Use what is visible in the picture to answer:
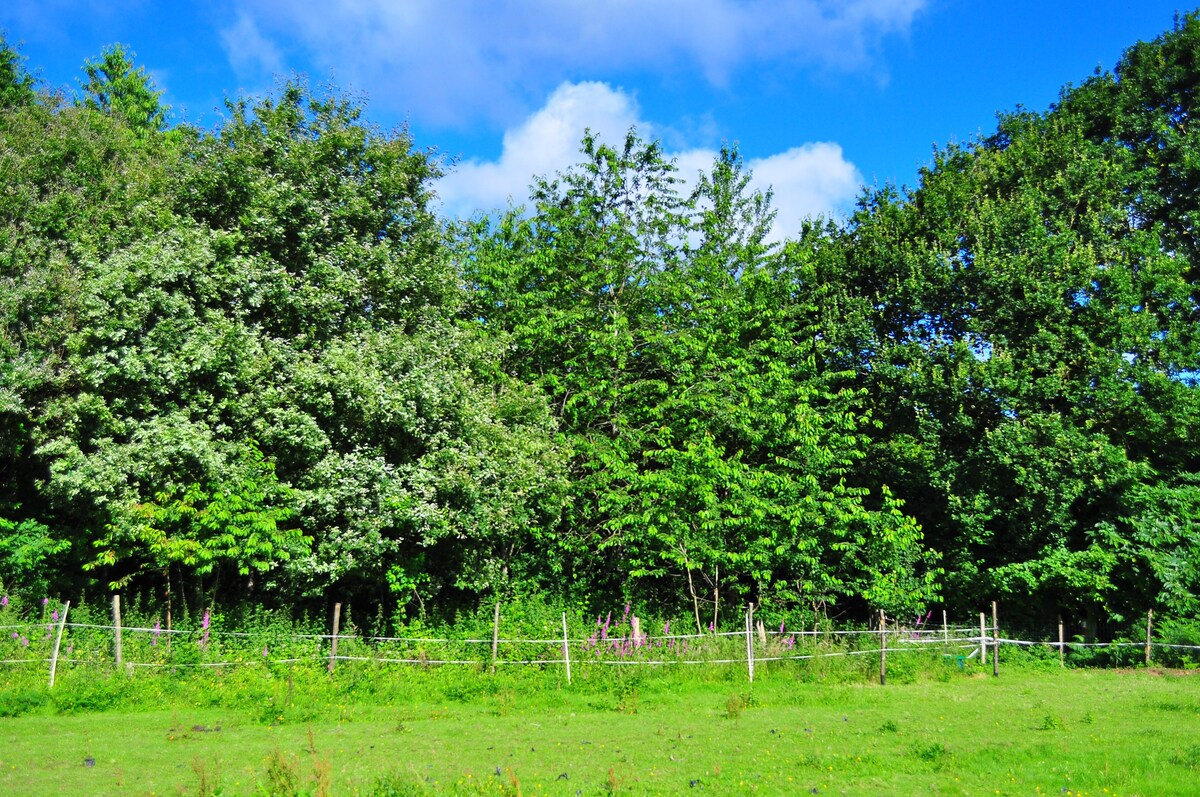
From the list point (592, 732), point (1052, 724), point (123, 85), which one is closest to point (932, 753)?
point (1052, 724)

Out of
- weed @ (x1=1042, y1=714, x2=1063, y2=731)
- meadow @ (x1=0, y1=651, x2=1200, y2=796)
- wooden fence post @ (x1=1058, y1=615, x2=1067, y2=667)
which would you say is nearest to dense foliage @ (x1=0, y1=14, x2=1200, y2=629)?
wooden fence post @ (x1=1058, y1=615, x2=1067, y2=667)

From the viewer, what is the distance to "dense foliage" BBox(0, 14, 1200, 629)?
18.7 metres

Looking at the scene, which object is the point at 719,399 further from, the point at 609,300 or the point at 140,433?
the point at 140,433

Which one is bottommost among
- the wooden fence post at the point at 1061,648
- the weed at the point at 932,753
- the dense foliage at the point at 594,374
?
the wooden fence post at the point at 1061,648

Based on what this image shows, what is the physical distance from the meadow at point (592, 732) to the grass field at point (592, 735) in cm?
5

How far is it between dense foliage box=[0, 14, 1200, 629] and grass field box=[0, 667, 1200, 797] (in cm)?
385

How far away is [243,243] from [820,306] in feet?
65.5

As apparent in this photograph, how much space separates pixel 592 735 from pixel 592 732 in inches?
10.7

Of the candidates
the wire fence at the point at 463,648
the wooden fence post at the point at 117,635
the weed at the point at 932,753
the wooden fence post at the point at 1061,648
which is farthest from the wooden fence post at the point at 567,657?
the wooden fence post at the point at 1061,648

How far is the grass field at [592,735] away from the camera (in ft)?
31.9

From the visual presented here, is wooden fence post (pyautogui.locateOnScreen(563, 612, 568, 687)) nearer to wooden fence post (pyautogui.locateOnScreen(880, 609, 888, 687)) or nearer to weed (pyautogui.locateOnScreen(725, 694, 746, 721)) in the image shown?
weed (pyautogui.locateOnScreen(725, 694, 746, 721))

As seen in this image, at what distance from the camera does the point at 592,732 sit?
44.5ft

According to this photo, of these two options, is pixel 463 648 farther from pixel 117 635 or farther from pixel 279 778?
pixel 279 778

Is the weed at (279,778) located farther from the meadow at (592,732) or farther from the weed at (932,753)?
the weed at (932,753)
